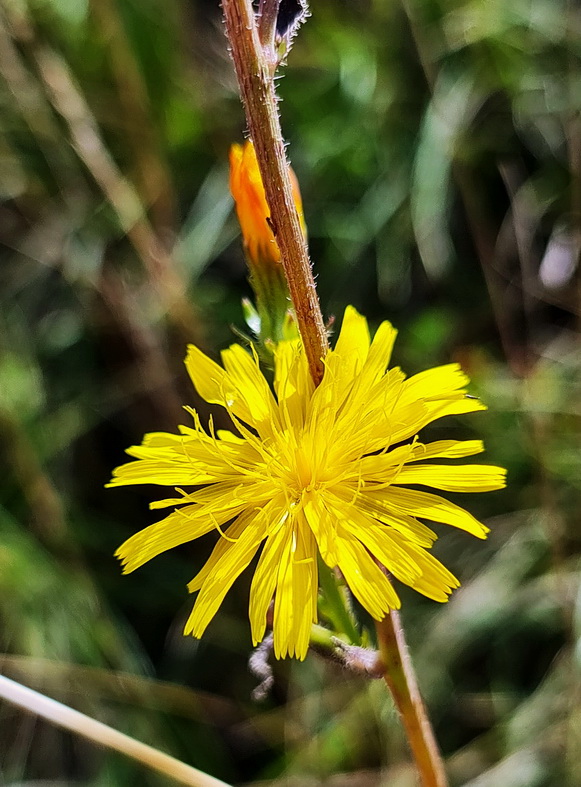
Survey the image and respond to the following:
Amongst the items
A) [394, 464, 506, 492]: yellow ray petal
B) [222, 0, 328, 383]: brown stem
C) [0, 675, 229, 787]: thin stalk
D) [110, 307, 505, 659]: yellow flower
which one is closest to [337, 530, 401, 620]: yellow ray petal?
[110, 307, 505, 659]: yellow flower

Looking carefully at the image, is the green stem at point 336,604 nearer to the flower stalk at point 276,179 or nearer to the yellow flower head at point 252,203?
the flower stalk at point 276,179

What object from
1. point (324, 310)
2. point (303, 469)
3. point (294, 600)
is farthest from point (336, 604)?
point (324, 310)

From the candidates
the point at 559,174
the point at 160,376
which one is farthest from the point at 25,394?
the point at 559,174

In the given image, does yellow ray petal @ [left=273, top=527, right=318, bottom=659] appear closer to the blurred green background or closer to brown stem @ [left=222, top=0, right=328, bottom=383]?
brown stem @ [left=222, top=0, right=328, bottom=383]

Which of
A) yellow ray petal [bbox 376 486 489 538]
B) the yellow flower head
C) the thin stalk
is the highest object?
the yellow flower head

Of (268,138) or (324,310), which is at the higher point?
(268,138)

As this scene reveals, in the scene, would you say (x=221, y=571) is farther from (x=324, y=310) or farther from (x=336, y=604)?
(x=324, y=310)
